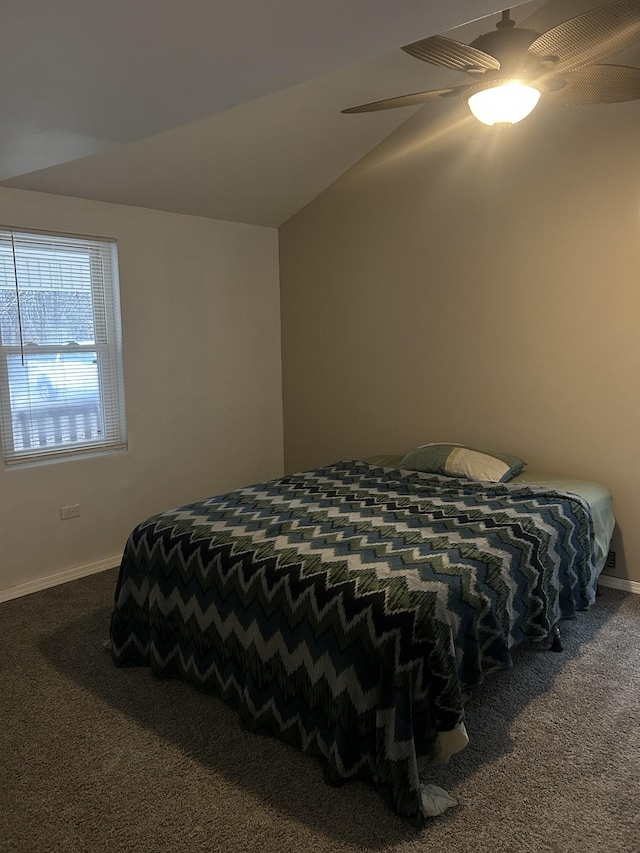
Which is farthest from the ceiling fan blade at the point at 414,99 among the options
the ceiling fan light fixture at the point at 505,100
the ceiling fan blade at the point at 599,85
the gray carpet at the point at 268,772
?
the gray carpet at the point at 268,772

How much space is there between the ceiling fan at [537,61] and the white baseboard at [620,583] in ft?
7.68

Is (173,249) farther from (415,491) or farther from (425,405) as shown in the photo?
(415,491)

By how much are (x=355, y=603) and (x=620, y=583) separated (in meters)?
2.04

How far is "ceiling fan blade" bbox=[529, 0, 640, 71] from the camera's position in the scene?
1748 millimetres

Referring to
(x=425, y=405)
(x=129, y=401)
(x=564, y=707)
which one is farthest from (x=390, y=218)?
(x=564, y=707)

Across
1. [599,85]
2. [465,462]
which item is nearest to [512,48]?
[599,85]

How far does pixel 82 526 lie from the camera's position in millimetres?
3812

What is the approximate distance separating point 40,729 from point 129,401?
6.73ft

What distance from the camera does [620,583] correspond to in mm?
3428

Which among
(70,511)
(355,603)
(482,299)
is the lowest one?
(70,511)

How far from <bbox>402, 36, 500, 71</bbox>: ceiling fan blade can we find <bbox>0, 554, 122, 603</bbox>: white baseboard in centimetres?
318

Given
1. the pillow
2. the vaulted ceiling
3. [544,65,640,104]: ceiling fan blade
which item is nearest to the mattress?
the pillow

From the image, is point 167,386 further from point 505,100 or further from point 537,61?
point 537,61

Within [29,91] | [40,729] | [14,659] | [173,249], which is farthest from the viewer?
[173,249]
